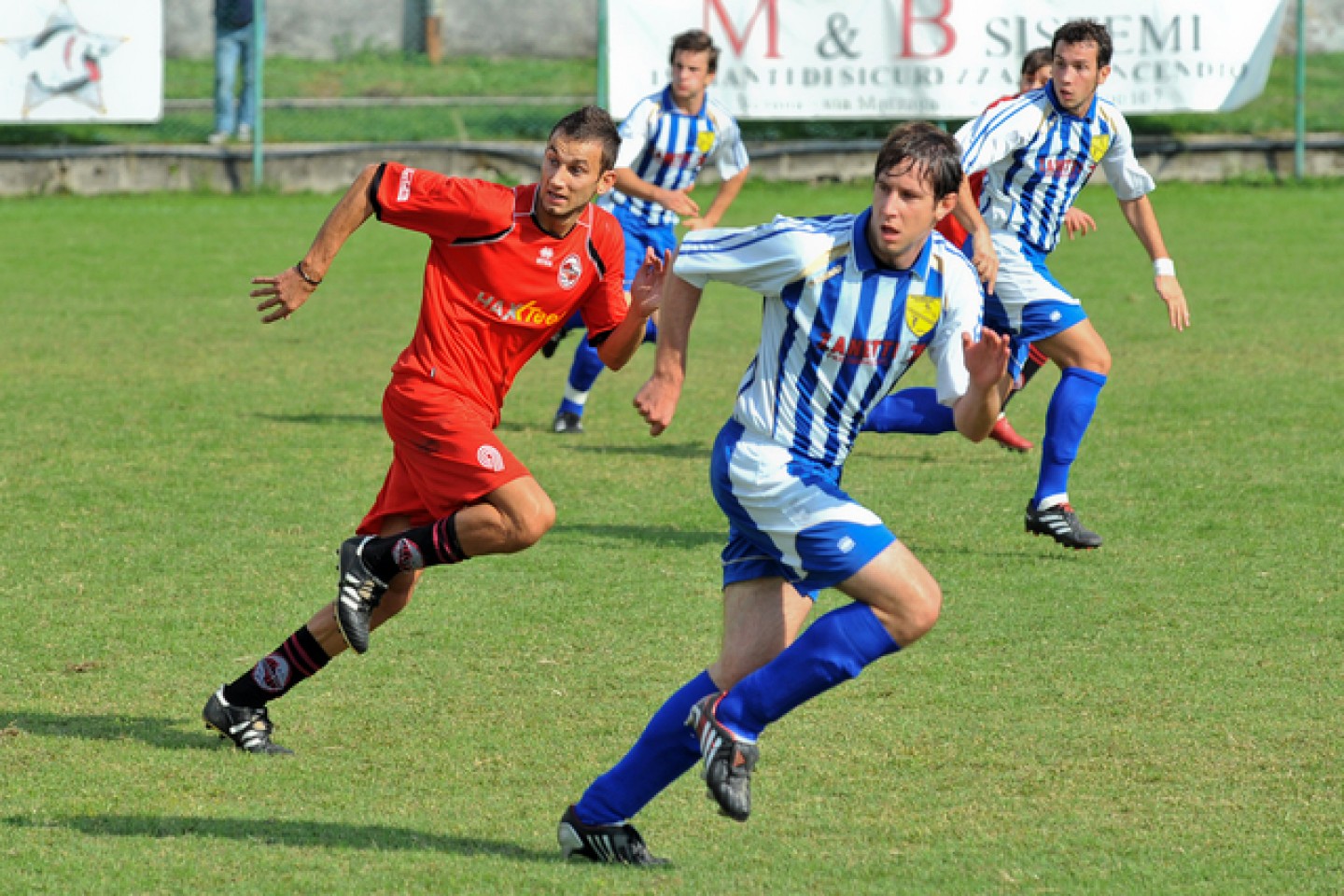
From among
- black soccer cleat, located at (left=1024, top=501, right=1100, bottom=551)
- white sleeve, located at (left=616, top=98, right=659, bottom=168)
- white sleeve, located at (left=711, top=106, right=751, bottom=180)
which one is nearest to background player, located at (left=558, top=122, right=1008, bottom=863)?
black soccer cleat, located at (left=1024, top=501, right=1100, bottom=551)

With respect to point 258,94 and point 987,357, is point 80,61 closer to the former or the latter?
point 258,94

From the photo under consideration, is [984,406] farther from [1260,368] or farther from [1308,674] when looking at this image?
[1260,368]

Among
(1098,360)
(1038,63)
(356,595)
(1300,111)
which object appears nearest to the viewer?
(356,595)

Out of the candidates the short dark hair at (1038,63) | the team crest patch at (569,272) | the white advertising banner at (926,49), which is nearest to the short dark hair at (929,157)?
the team crest patch at (569,272)

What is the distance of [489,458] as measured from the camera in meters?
5.09

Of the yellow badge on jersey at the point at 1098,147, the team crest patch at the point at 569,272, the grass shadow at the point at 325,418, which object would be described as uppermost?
the yellow badge on jersey at the point at 1098,147

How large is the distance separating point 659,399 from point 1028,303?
3.63 metres

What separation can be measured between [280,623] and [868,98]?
12.8m

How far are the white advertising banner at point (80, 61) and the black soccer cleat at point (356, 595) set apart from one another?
13.2 m

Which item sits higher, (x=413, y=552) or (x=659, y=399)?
(x=659, y=399)

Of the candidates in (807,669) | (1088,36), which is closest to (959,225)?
(1088,36)

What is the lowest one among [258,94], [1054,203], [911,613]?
[911,613]

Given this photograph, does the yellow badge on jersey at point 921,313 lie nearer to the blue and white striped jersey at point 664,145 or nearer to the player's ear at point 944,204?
the player's ear at point 944,204

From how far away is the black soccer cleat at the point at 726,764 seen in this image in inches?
151
